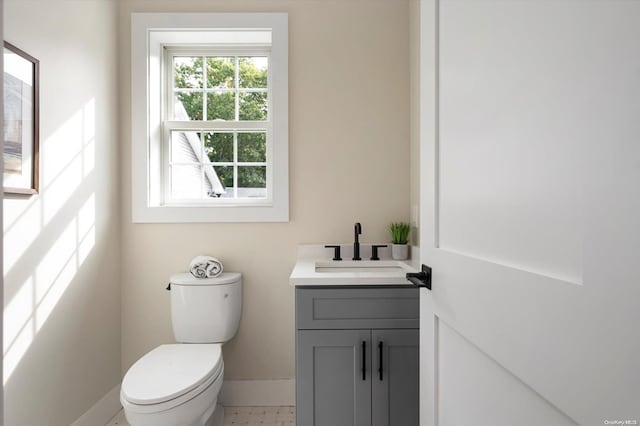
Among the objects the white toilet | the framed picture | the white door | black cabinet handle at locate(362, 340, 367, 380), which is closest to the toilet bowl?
the white toilet

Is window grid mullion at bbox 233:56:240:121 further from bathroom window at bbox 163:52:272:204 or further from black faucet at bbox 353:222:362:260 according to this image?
black faucet at bbox 353:222:362:260

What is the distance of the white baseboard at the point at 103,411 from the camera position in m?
1.84

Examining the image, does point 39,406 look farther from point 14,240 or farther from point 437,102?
point 437,102

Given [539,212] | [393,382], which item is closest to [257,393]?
[393,382]

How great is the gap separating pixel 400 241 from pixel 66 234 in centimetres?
170

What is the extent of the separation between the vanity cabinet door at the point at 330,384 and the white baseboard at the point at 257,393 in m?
0.66

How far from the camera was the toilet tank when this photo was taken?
2006 mm

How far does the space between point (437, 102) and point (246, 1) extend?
1781 mm

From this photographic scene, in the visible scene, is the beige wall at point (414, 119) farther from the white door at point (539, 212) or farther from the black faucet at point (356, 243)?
the white door at point (539, 212)

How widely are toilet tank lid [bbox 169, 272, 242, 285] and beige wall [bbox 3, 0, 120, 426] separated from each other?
1.29 feet

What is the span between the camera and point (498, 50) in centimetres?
64

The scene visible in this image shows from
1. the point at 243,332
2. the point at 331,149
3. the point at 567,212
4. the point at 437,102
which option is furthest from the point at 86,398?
the point at 567,212

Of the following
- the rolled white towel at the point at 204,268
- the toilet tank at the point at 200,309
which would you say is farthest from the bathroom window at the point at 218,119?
the toilet tank at the point at 200,309

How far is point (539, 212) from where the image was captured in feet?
1.75
